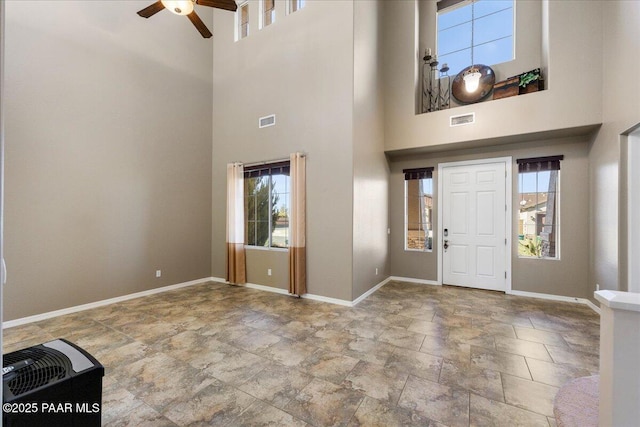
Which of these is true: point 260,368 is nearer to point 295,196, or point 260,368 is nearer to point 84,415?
point 84,415

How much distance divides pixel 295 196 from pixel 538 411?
151 inches

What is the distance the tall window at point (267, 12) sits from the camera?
5.45 meters

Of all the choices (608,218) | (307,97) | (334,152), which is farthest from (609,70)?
(307,97)

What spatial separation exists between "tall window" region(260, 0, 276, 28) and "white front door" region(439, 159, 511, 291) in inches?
176

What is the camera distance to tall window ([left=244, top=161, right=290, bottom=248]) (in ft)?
17.2

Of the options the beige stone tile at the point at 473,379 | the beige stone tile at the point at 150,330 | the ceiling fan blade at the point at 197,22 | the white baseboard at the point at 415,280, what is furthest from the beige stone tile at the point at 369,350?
the ceiling fan blade at the point at 197,22

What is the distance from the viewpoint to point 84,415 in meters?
1.26

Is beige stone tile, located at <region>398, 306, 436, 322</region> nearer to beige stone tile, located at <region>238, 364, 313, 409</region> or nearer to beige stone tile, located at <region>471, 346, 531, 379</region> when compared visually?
beige stone tile, located at <region>471, 346, 531, 379</region>

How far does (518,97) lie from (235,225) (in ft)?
17.5

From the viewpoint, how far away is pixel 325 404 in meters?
2.12

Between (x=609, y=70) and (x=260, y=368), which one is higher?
(x=609, y=70)

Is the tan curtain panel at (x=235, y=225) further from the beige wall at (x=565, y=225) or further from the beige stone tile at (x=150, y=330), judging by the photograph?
the beige wall at (x=565, y=225)

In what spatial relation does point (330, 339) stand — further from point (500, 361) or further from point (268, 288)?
point (268, 288)

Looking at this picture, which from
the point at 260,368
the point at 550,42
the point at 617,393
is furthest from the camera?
the point at 550,42
